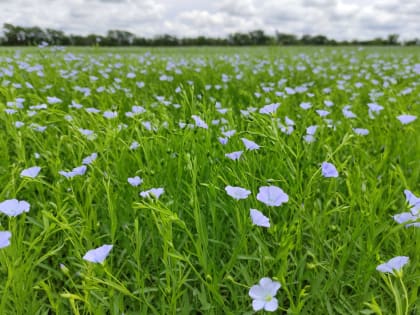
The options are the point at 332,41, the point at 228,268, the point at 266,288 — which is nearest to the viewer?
the point at 266,288

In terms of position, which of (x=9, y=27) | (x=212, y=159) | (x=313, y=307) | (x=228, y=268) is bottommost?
(x=313, y=307)

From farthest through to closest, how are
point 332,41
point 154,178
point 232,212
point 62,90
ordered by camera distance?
point 332,41 < point 62,90 < point 154,178 < point 232,212

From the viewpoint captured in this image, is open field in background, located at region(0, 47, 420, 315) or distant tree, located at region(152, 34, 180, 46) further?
distant tree, located at region(152, 34, 180, 46)

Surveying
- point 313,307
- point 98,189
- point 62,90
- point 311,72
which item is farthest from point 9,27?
point 313,307

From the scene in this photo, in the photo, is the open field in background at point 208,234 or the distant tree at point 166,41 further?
the distant tree at point 166,41

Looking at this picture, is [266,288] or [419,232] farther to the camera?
[419,232]

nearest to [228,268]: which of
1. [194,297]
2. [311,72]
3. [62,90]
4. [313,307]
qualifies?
[194,297]

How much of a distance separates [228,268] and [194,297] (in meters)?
0.16

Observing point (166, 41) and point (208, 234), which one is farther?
point (166, 41)

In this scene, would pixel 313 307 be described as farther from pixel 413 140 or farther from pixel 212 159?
pixel 413 140

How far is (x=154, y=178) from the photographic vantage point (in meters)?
1.45

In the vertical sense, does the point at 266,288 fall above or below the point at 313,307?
above

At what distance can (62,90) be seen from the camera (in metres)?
3.33

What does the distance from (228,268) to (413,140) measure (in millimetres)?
1452
